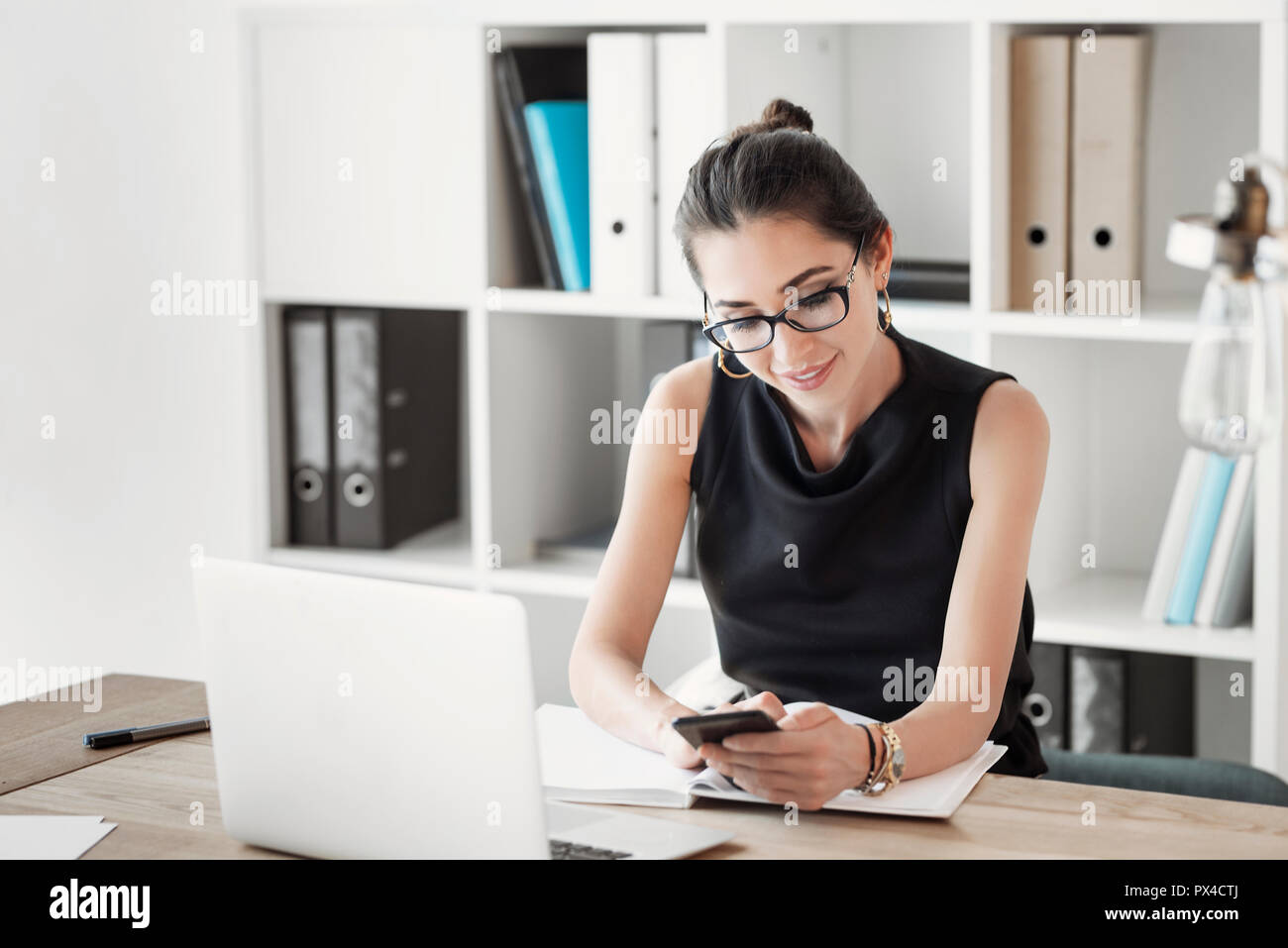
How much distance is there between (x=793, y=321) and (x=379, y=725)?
0.64 metres

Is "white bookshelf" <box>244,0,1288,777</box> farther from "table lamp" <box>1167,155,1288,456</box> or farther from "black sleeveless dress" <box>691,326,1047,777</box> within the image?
"table lamp" <box>1167,155,1288,456</box>

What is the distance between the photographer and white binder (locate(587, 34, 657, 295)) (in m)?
2.34

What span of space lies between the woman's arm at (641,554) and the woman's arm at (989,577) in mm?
314

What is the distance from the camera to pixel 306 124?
258 centimetres

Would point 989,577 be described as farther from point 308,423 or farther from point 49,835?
point 308,423

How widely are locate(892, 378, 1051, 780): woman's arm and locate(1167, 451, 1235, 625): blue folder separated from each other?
0.59 meters

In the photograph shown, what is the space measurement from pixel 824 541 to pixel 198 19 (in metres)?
1.72

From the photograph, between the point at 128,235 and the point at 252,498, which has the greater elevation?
the point at 128,235

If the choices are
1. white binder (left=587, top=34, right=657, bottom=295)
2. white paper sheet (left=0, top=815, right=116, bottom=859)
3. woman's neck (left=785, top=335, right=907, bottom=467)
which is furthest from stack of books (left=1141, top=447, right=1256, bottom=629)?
white paper sheet (left=0, top=815, right=116, bottom=859)

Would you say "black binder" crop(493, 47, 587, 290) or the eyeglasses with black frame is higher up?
"black binder" crop(493, 47, 587, 290)

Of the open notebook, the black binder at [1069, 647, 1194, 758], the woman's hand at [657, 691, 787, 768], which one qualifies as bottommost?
the black binder at [1069, 647, 1194, 758]

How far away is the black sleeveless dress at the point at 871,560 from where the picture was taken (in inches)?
65.0
